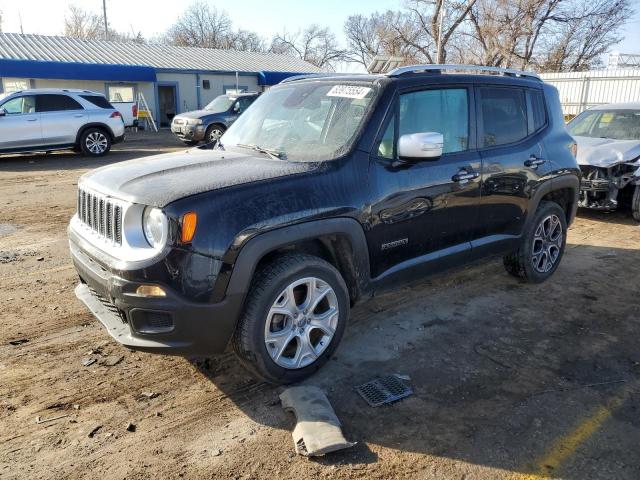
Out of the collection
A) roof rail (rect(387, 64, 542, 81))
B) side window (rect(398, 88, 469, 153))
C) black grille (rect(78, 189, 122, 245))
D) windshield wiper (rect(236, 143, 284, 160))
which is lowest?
Result: black grille (rect(78, 189, 122, 245))

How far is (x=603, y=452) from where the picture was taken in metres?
2.85

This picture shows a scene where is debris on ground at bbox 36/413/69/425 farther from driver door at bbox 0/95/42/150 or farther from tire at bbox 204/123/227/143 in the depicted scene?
tire at bbox 204/123/227/143

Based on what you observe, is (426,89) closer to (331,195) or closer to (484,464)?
(331,195)

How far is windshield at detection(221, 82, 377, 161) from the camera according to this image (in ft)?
12.2

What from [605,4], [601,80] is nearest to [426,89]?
[601,80]

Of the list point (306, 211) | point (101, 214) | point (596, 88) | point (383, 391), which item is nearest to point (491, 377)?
point (383, 391)

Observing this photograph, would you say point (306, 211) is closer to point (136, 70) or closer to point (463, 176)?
point (463, 176)

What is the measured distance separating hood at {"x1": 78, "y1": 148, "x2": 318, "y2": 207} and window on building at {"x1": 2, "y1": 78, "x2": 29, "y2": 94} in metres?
24.8

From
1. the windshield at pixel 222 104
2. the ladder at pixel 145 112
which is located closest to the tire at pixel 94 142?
the windshield at pixel 222 104

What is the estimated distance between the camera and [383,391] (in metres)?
3.38

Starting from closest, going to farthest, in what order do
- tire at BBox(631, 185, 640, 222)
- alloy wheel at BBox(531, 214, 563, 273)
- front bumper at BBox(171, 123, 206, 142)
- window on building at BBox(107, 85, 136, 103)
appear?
alloy wheel at BBox(531, 214, 563, 273) < tire at BBox(631, 185, 640, 222) < front bumper at BBox(171, 123, 206, 142) < window on building at BBox(107, 85, 136, 103)

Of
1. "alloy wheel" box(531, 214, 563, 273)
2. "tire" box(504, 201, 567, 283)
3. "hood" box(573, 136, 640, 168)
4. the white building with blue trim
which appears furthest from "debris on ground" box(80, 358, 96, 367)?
the white building with blue trim

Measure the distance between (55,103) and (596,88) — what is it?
22.0 m

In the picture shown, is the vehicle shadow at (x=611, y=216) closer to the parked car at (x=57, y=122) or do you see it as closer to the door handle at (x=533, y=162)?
the door handle at (x=533, y=162)
